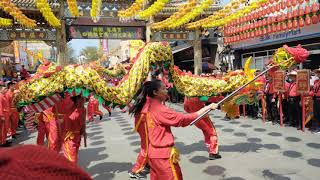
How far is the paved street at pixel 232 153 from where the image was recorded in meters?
4.82

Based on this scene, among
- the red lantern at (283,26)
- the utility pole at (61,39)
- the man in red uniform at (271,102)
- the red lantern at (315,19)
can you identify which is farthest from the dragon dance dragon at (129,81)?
the utility pole at (61,39)

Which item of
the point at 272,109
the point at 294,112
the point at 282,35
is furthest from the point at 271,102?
the point at 282,35

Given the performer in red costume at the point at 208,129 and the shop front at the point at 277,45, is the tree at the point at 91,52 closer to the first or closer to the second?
the shop front at the point at 277,45

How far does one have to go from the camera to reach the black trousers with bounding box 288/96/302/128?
784 centimetres

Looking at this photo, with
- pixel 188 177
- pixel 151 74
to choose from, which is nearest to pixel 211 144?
pixel 188 177

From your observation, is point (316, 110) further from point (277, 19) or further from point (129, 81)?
point (129, 81)

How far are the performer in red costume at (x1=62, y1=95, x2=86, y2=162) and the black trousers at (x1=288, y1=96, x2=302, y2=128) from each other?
17.9 ft

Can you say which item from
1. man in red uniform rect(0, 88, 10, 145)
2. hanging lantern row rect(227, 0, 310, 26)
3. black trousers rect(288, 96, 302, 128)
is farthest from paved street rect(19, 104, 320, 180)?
hanging lantern row rect(227, 0, 310, 26)

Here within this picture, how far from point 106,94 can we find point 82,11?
13.1 metres

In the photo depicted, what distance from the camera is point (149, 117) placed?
3.22 meters

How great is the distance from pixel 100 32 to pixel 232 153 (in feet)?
39.4

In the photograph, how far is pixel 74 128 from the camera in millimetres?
4438

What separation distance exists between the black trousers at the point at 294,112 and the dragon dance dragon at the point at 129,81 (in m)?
3.36

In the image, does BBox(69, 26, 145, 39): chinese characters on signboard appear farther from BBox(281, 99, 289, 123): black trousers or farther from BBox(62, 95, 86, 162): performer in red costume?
BBox(62, 95, 86, 162): performer in red costume
